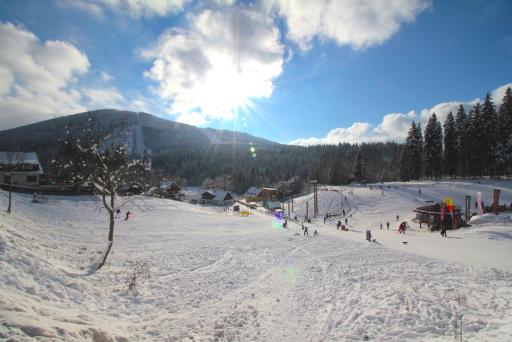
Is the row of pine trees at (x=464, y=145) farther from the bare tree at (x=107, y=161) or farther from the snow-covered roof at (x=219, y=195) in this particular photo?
the bare tree at (x=107, y=161)

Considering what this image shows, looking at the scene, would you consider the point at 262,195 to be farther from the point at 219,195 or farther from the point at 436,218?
the point at 436,218

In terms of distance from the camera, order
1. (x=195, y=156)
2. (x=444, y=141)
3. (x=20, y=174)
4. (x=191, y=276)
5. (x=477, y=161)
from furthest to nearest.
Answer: (x=195, y=156)
(x=444, y=141)
(x=477, y=161)
(x=20, y=174)
(x=191, y=276)

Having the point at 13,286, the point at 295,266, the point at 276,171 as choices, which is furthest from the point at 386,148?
the point at 13,286

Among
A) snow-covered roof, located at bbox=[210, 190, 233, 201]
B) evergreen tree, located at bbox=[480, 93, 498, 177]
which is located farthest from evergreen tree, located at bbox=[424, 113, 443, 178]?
snow-covered roof, located at bbox=[210, 190, 233, 201]

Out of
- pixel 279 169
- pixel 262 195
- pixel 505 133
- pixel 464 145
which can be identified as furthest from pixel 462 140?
pixel 279 169

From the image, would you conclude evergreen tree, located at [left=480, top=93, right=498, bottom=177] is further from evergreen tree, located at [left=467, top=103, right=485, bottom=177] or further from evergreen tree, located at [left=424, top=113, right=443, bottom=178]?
evergreen tree, located at [left=424, top=113, right=443, bottom=178]

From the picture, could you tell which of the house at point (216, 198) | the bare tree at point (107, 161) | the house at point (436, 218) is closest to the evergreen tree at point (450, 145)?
the house at point (436, 218)

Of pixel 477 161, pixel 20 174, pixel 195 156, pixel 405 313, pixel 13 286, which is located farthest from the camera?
pixel 195 156

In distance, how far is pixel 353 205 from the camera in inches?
2399

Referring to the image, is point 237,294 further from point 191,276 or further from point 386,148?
point 386,148

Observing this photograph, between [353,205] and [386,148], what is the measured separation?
15708 centimetres

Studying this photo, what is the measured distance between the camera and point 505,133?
2245 inches

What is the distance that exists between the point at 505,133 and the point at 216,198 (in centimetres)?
7860

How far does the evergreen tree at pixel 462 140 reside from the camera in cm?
6269
